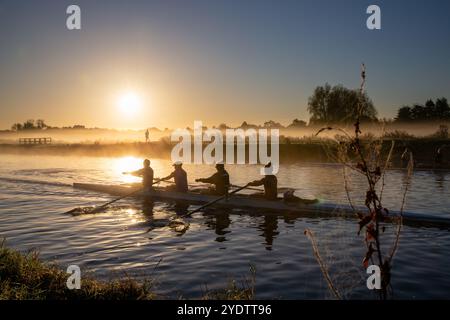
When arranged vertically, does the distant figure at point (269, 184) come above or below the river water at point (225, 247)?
above

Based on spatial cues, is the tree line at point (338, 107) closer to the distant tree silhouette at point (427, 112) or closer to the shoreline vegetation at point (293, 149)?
the distant tree silhouette at point (427, 112)

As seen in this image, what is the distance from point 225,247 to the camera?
13.2m

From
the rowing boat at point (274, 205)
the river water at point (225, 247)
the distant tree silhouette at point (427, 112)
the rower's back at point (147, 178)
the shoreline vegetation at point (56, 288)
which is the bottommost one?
the river water at point (225, 247)

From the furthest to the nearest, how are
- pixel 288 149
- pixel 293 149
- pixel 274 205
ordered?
pixel 288 149
pixel 293 149
pixel 274 205

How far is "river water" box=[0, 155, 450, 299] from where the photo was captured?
9.70m

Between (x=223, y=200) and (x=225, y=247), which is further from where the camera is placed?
(x=223, y=200)

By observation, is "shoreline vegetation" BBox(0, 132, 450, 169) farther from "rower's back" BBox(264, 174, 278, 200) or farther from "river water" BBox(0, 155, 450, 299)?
"river water" BBox(0, 155, 450, 299)

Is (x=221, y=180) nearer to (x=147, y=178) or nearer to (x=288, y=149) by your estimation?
(x=147, y=178)

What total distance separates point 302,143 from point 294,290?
54483mm

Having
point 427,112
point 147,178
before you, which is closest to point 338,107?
point 427,112

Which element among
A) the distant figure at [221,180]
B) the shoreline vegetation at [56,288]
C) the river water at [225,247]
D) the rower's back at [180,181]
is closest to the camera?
the shoreline vegetation at [56,288]

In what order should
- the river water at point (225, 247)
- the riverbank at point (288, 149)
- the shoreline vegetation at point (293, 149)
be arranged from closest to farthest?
the river water at point (225, 247) → the shoreline vegetation at point (293, 149) → the riverbank at point (288, 149)

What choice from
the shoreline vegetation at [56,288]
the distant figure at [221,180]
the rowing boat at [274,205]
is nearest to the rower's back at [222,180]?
the distant figure at [221,180]

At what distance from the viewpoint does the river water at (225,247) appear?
9.70 m
